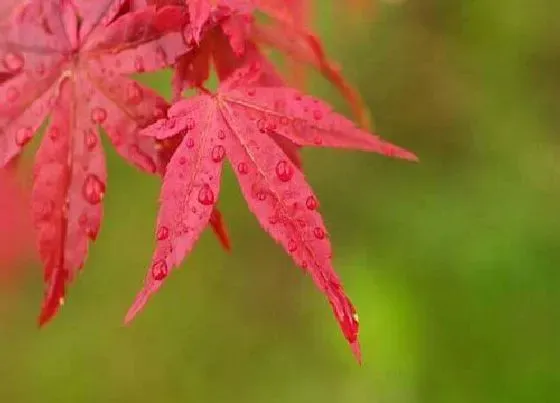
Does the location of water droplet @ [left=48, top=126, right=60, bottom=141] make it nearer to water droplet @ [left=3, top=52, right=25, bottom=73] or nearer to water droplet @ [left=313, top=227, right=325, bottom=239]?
water droplet @ [left=3, top=52, right=25, bottom=73]

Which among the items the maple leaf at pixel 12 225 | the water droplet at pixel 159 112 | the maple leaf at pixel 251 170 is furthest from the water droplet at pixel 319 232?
the maple leaf at pixel 12 225

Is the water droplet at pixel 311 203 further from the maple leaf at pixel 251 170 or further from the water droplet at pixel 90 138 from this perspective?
the water droplet at pixel 90 138

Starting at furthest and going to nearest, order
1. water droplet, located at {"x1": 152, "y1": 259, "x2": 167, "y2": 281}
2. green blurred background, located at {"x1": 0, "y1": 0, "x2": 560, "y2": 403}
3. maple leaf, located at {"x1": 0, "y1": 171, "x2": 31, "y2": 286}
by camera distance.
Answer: green blurred background, located at {"x1": 0, "y1": 0, "x2": 560, "y2": 403}
maple leaf, located at {"x1": 0, "y1": 171, "x2": 31, "y2": 286}
water droplet, located at {"x1": 152, "y1": 259, "x2": 167, "y2": 281}

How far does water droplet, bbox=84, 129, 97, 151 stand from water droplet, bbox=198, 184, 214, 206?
71 mm

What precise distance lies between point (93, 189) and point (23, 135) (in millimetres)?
47

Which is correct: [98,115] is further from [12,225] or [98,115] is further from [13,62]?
[12,225]

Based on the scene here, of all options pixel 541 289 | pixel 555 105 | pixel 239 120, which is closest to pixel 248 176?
pixel 239 120

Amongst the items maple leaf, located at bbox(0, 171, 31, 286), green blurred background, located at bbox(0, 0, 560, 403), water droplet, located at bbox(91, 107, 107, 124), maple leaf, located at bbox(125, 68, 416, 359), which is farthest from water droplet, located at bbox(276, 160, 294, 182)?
green blurred background, located at bbox(0, 0, 560, 403)

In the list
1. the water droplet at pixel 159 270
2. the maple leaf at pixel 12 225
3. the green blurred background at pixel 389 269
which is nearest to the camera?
the water droplet at pixel 159 270

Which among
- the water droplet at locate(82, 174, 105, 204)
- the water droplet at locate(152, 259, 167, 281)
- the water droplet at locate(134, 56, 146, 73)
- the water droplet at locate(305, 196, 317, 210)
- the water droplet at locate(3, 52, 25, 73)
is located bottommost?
the water droplet at locate(152, 259, 167, 281)

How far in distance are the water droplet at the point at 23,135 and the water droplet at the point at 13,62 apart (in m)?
0.04

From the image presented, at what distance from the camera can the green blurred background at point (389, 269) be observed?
35.4 inches

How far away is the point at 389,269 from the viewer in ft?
3.17

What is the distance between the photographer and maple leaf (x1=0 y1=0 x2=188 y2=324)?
40 cm
